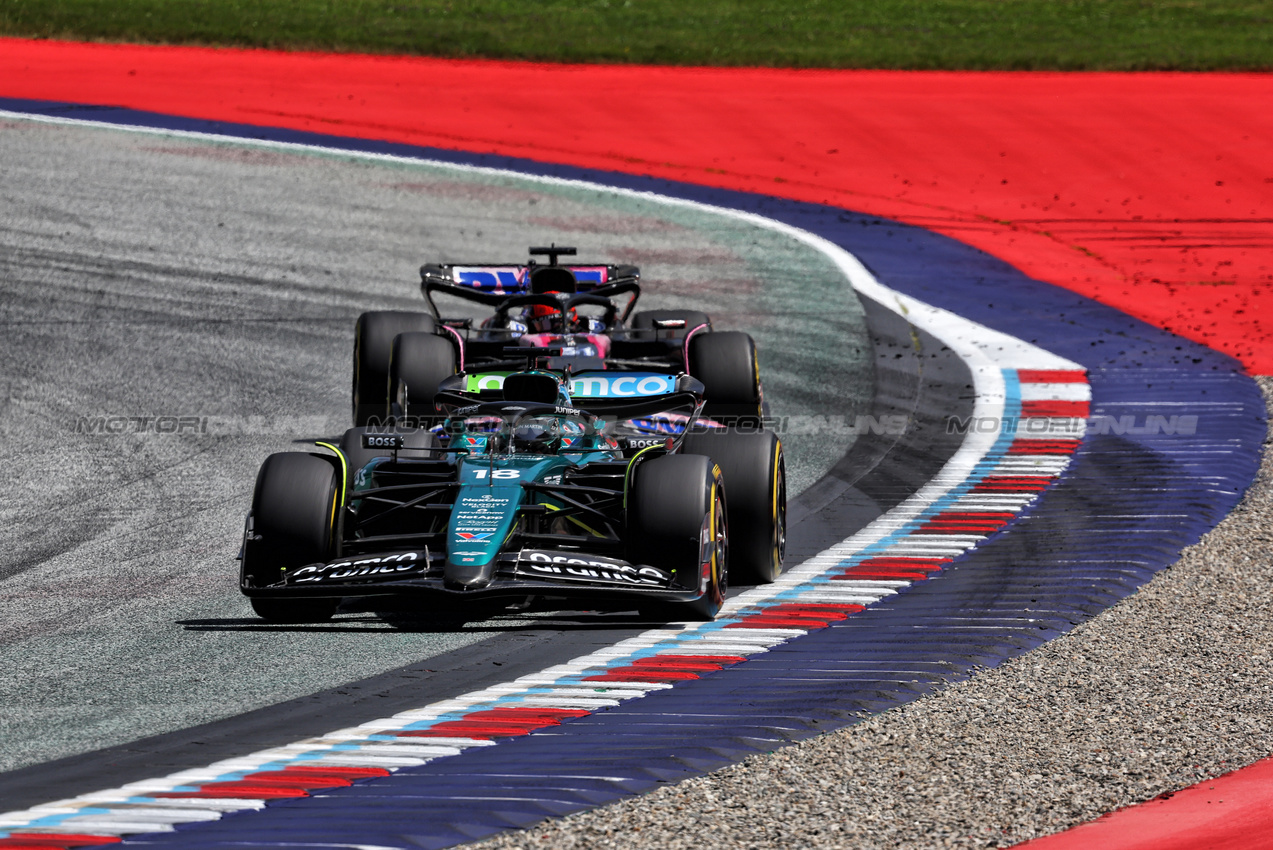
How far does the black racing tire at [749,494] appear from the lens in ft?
35.0

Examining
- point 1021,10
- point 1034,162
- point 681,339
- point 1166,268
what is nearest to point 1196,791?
point 681,339

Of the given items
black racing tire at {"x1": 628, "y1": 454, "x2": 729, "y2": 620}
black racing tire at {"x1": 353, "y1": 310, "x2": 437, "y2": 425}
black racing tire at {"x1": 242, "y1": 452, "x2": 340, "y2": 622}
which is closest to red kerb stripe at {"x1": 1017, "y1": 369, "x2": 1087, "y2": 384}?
black racing tire at {"x1": 353, "y1": 310, "x2": 437, "y2": 425}

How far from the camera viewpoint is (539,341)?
45.9ft

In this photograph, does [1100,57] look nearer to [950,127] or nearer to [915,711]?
Result: [950,127]

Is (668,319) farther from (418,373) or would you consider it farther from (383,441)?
(383,441)

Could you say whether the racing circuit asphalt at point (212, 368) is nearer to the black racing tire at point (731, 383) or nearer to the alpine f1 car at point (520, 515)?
the alpine f1 car at point (520, 515)

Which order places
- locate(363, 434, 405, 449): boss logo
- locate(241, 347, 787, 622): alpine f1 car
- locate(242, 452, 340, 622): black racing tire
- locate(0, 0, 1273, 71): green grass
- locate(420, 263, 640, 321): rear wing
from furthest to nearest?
locate(0, 0, 1273, 71): green grass, locate(420, 263, 640, 321): rear wing, locate(363, 434, 405, 449): boss logo, locate(242, 452, 340, 622): black racing tire, locate(241, 347, 787, 622): alpine f1 car

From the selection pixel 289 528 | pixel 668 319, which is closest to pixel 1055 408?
pixel 668 319

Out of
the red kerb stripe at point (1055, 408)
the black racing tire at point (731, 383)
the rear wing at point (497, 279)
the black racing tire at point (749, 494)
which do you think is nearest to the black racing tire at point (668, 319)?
the rear wing at point (497, 279)

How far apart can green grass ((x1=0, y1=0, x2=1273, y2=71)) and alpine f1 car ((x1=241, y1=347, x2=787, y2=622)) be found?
25.7m

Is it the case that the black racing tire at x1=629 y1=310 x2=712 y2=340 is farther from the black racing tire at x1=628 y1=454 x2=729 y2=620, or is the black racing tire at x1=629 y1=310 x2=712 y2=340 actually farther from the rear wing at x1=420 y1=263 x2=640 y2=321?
the black racing tire at x1=628 y1=454 x2=729 y2=620

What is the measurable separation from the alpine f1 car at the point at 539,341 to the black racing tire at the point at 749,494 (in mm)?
1781

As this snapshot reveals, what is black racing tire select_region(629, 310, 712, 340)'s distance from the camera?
14.2 metres

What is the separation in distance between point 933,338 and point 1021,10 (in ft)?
78.8
